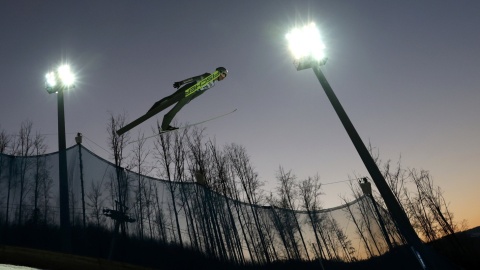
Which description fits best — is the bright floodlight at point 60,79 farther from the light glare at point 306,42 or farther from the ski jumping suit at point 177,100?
the light glare at point 306,42

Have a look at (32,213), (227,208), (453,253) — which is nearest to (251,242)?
(227,208)

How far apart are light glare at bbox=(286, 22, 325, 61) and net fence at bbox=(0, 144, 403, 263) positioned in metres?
5.20

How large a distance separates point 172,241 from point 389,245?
8465mm

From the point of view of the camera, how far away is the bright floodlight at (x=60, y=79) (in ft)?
31.0

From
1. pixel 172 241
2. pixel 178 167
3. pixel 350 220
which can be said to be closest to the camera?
pixel 172 241

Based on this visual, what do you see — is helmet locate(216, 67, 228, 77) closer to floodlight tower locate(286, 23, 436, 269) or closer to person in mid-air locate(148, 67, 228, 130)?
person in mid-air locate(148, 67, 228, 130)

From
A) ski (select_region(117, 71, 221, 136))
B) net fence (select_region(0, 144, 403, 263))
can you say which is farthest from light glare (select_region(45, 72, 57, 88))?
net fence (select_region(0, 144, 403, 263))

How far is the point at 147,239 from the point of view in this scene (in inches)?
273

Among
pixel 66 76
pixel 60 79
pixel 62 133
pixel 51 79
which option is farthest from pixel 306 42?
pixel 51 79

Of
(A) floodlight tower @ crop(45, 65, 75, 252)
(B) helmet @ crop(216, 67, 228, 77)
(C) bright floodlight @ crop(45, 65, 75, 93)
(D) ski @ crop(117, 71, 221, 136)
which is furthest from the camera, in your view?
(C) bright floodlight @ crop(45, 65, 75, 93)

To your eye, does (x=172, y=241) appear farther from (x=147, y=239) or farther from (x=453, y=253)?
(x=453, y=253)

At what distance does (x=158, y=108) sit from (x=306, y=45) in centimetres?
486

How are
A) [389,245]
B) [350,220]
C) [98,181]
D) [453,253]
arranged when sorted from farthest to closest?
[453,253] → [350,220] → [389,245] → [98,181]

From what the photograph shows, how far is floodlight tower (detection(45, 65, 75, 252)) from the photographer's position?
5.91 m
